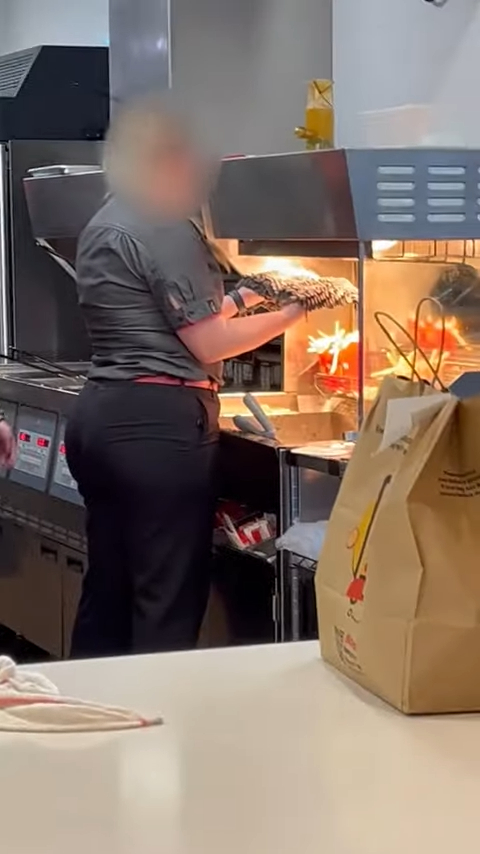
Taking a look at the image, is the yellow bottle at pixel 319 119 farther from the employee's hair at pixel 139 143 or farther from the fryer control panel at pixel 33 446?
the fryer control panel at pixel 33 446

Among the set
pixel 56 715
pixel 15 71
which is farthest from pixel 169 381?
pixel 15 71

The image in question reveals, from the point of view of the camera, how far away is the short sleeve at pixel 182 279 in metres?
2.93

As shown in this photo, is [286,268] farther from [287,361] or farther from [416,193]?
[416,193]

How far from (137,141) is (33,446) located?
1.12m

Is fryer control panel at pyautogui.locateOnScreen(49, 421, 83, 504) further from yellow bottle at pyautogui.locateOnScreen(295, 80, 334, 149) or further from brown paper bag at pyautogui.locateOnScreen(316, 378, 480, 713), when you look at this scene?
brown paper bag at pyautogui.locateOnScreen(316, 378, 480, 713)

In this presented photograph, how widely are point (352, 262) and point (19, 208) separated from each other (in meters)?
1.70

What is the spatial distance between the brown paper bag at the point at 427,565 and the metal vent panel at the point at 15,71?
360 cm

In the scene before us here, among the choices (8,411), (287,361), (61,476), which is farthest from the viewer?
(8,411)

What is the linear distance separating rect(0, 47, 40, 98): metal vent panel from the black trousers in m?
1.92

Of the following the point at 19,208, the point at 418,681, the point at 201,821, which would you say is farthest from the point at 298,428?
the point at 201,821

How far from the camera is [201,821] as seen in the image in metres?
1.06

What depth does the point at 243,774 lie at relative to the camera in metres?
1.15

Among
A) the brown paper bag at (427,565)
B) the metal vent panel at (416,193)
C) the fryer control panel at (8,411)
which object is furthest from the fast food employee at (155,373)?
the brown paper bag at (427,565)

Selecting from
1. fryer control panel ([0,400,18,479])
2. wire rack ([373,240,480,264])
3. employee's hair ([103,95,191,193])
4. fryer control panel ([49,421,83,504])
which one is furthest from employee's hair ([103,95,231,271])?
fryer control panel ([0,400,18,479])
